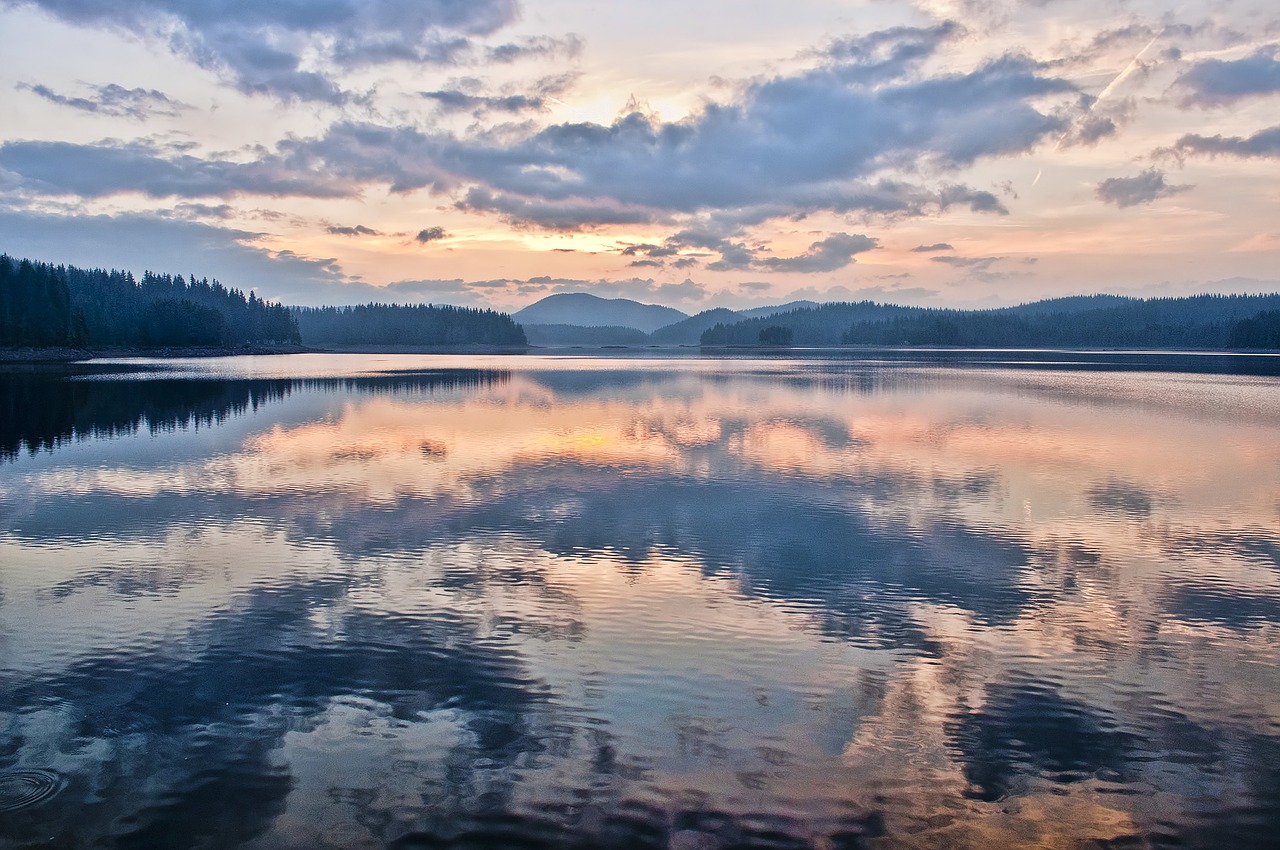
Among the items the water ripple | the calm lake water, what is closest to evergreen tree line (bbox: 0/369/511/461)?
the calm lake water

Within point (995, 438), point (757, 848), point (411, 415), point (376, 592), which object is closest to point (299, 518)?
point (376, 592)

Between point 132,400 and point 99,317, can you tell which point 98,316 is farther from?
point 132,400

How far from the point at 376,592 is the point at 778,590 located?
7.12m

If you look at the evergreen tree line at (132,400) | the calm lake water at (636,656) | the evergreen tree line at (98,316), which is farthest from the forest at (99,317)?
the calm lake water at (636,656)

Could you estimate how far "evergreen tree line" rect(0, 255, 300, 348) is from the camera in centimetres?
10638

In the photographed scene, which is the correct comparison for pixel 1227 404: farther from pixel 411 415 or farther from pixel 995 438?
pixel 411 415

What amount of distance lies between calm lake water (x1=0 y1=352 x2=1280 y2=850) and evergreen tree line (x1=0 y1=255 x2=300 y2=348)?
9864 centimetres

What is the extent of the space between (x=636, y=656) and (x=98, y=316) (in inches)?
6120

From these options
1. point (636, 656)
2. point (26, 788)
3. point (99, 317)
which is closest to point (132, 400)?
point (26, 788)

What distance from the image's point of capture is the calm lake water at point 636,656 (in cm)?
835

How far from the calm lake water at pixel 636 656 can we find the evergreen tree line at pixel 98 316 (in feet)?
324

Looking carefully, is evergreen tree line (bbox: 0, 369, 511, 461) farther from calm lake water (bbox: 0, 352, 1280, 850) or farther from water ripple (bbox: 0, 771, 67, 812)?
water ripple (bbox: 0, 771, 67, 812)

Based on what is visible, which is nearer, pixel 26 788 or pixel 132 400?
pixel 26 788

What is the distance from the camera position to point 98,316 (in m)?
138
